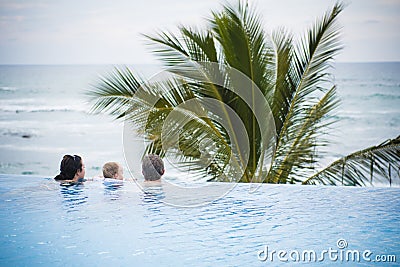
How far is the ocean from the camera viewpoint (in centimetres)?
2214

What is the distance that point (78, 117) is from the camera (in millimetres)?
25484

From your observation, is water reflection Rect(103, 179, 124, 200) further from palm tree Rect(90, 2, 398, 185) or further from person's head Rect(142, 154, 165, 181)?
palm tree Rect(90, 2, 398, 185)

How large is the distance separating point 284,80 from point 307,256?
376 centimetres

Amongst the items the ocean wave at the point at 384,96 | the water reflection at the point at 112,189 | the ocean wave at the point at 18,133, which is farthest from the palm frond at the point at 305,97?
the ocean wave at the point at 384,96

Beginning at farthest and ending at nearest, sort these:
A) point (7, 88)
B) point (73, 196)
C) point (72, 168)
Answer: point (7, 88)
point (72, 168)
point (73, 196)

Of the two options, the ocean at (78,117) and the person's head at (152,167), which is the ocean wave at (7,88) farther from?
the person's head at (152,167)

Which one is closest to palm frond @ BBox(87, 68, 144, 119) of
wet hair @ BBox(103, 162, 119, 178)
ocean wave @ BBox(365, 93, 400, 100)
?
wet hair @ BBox(103, 162, 119, 178)

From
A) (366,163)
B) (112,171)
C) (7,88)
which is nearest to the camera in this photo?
(112,171)

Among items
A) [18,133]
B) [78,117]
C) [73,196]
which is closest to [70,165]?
[73,196]

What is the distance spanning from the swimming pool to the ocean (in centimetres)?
1492

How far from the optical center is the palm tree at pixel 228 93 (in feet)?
23.7

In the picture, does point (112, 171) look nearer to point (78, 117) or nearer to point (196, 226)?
point (196, 226)

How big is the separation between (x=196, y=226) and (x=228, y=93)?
266 centimetres

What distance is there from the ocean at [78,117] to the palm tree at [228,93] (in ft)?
44.9
